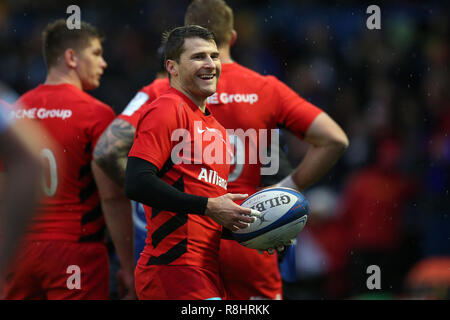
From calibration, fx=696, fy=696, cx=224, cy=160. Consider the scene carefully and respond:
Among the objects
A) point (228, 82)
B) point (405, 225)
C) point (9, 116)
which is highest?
point (228, 82)

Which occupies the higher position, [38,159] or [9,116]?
[9,116]

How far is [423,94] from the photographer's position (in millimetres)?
10586

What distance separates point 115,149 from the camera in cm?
485

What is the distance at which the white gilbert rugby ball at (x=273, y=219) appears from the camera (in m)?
3.80

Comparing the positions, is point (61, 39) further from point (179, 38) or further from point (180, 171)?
point (180, 171)

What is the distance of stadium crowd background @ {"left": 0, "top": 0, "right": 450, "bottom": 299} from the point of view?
29.5ft

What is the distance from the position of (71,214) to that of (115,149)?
2.11 feet

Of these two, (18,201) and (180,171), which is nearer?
(18,201)

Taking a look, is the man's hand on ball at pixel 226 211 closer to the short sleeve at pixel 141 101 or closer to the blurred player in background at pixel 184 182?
the blurred player in background at pixel 184 182

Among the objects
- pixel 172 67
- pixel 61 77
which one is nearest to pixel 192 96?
pixel 172 67

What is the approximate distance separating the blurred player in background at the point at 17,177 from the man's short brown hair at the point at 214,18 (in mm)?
3030

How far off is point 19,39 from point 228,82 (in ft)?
31.6
